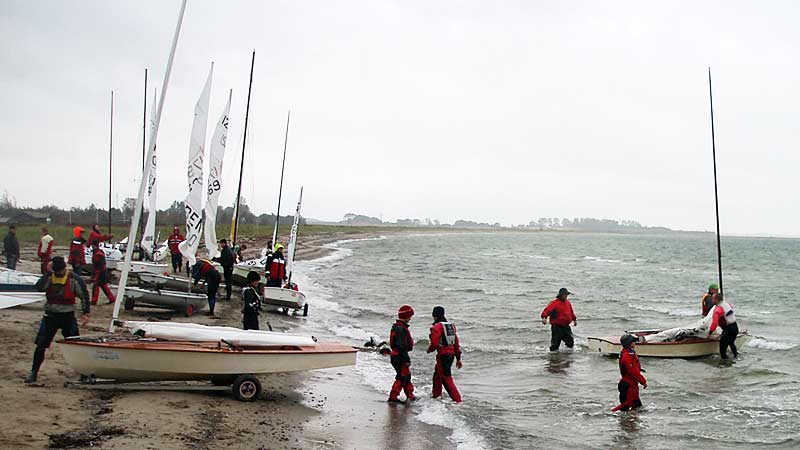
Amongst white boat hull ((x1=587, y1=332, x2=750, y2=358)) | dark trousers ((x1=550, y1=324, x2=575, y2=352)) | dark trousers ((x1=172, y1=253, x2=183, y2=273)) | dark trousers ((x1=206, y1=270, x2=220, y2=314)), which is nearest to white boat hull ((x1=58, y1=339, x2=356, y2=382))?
dark trousers ((x1=206, y1=270, x2=220, y2=314))

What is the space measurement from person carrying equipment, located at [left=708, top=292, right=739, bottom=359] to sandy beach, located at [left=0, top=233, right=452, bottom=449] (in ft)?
28.7

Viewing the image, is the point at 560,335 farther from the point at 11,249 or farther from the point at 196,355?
the point at 11,249

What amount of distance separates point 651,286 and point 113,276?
33.3 metres

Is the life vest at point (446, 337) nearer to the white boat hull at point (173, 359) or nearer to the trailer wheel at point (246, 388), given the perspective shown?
the white boat hull at point (173, 359)

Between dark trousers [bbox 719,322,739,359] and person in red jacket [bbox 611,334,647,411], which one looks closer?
person in red jacket [bbox 611,334,647,411]

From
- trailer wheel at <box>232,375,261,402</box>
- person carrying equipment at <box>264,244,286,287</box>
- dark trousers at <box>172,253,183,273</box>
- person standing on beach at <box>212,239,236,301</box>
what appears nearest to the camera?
trailer wheel at <box>232,375,261,402</box>

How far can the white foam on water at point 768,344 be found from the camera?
779 inches

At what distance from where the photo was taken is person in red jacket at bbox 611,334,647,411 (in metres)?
11.2

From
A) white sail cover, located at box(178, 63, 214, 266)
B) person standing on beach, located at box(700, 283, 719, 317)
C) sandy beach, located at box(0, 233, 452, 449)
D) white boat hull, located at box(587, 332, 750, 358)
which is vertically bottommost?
sandy beach, located at box(0, 233, 452, 449)

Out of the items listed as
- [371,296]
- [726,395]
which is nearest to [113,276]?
[371,296]

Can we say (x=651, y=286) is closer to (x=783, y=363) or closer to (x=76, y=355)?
(x=783, y=363)

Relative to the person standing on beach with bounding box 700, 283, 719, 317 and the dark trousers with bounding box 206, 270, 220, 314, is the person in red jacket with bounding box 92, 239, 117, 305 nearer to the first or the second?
the dark trousers with bounding box 206, 270, 220, 314

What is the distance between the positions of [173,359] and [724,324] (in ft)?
42.0

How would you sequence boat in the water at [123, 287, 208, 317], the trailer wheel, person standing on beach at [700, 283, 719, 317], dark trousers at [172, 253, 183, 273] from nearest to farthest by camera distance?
the trailer wheel → boat in the water at [123, 287, 208, 317] → person standing on beach at [700, 283, 719, 317] → dark trousers at [172, 253, 183, 273]
